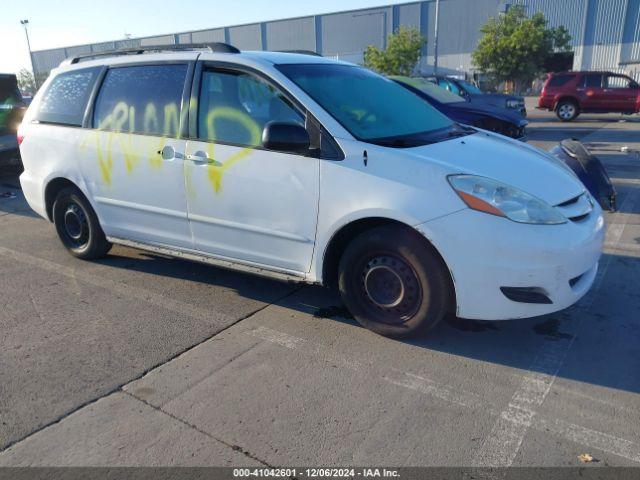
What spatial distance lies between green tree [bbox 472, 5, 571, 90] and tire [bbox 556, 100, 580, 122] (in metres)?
8.91

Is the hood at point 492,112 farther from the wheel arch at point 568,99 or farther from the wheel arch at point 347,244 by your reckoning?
the wheel arch at point 568,99

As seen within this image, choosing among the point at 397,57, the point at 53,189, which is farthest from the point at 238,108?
the point at 397,57

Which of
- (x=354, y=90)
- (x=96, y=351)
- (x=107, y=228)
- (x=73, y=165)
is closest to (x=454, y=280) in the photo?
(x=354, y=90)

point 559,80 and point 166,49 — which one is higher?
point 166,49

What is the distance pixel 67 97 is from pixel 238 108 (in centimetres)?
211

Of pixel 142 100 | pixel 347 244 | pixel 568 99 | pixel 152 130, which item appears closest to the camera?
pixel 347 244

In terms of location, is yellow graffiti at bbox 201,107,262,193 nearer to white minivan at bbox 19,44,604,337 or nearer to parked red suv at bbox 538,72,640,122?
white minivan at bbox 19,44,604,337

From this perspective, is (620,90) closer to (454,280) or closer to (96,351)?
(454,280)

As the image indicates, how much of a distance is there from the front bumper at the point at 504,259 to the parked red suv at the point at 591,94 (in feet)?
57.7

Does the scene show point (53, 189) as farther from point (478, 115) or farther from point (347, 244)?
point (478, 115)

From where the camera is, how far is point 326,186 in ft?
11.3

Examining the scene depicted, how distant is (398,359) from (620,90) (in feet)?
61.9

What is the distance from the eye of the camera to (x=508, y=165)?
3.44m

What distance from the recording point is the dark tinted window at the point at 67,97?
15.7ft
